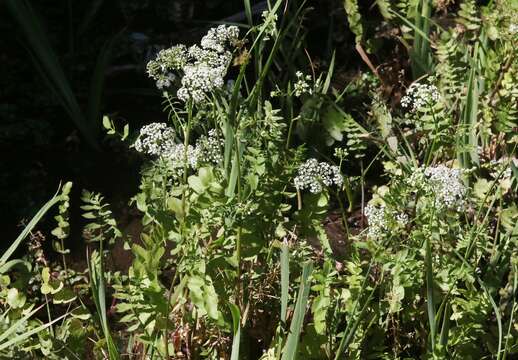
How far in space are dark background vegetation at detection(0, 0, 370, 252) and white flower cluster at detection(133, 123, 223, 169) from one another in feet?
2.33

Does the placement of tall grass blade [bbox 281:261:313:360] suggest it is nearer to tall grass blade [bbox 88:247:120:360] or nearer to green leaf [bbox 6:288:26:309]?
tall grass blade [bbox 88:247:120:360]

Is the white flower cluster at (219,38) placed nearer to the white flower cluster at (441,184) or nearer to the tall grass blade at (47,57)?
the white flower cluster at (441,184)

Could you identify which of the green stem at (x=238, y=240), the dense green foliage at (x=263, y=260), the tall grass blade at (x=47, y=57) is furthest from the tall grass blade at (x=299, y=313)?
the tall grass blade at (x=47, y=57)

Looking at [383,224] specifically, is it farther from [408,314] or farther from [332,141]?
[332,141]

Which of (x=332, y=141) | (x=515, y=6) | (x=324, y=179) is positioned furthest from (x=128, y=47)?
(x=324, y=179)

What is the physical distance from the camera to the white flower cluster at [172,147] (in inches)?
74.4

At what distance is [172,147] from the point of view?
76.3 inches

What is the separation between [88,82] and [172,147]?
1460 millimetres

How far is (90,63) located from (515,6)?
1.61 metres

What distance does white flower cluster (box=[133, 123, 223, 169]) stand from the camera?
6.20 feet

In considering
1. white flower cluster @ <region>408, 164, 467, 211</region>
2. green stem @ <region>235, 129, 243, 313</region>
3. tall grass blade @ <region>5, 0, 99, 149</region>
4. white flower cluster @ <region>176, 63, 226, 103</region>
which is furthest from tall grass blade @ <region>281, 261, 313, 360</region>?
tall grass blade @ <region>5, 0, 99, 149</region>

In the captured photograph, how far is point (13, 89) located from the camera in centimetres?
313

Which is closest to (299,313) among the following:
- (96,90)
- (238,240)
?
(238,240)

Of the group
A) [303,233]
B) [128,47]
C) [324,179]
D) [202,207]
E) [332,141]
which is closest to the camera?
[202,207]
